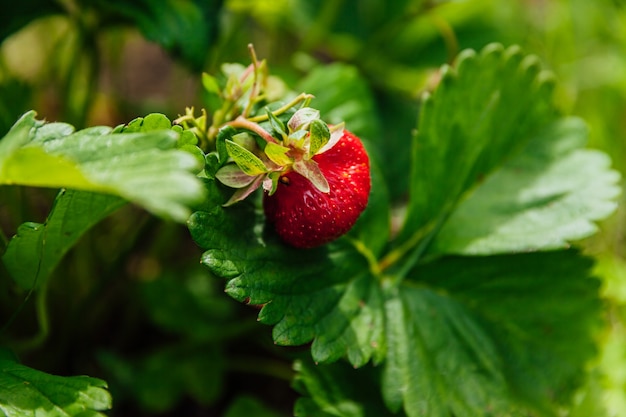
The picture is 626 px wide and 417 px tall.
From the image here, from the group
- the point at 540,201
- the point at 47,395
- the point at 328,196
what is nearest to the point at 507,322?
the point at 540,201

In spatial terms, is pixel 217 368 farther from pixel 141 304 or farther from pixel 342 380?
pixel 342 380

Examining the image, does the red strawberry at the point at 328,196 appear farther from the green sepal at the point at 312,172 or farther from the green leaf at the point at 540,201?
the green leaf at the point at 540,201

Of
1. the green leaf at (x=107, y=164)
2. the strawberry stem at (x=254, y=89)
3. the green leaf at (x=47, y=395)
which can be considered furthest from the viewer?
the strawberry stem at (x=254, y=89)

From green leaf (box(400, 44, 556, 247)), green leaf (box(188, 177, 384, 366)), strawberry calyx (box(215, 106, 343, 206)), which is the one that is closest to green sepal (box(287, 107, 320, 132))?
strawberry calyx (box(215, 106, 343, 206))

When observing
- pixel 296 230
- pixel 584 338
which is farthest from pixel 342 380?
pixel 584 338

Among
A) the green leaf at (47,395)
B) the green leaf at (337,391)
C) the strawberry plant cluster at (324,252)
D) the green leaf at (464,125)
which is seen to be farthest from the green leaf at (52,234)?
the green leaf at (464,125)
